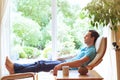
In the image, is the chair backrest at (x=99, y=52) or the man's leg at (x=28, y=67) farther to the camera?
the man's leg at (x=28, y=67)

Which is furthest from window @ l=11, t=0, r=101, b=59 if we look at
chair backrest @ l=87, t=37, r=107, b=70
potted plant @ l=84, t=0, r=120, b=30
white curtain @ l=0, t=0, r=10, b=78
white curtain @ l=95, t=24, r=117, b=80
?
potted plant @ l=84, t=0, r=120, b=30

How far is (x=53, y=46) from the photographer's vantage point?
4539mm

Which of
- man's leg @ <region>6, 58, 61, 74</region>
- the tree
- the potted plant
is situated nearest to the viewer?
the potted plant

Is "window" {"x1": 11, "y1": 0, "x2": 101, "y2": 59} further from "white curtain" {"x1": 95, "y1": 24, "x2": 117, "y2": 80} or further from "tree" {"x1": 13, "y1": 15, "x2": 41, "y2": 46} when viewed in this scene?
"white curtain" {"x1": 95, "y1": 24, "x2": 117, "y2": 80}

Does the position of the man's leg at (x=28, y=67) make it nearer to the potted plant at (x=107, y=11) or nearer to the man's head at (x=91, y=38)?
the man's head at (x=91, y=38)

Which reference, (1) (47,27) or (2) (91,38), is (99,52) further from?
(1) (47,27)

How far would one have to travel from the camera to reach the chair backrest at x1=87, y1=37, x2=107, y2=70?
11.5 feet

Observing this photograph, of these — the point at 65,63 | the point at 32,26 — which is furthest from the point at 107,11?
the point at 32,26

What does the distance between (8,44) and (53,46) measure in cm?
81

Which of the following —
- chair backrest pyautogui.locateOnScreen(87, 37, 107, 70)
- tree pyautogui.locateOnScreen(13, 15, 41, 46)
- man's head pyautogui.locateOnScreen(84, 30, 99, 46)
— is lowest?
chair backrest pyautogui.locateOnScreen(87, 37, 107, 70)

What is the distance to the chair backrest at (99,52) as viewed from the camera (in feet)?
11.5

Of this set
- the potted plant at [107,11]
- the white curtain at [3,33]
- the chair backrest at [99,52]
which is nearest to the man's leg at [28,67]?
the white curtain at [3,33]

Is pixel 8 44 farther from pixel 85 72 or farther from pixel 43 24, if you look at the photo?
pixel 85 72

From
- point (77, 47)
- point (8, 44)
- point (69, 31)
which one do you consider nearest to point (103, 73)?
point (77, 47)
